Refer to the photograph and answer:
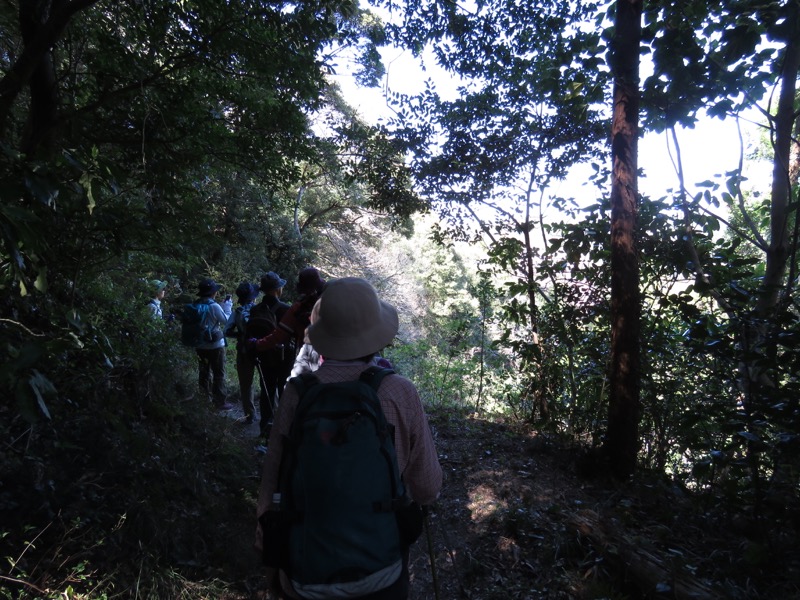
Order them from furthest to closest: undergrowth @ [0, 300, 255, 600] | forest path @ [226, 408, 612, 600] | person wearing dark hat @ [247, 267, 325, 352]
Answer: person wearing dark hat @ [247, 267, 325, 352] < forest path @ [226, 408, 612, 600] < undergrowth @ [0, 300, 255, 600]

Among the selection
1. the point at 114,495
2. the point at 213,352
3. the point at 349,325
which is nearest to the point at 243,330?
the point at 213,352

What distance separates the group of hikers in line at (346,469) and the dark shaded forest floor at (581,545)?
0.59 meters

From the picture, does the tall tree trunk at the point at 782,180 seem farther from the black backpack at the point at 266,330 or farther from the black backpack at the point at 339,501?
the black backpack at the point at 266,330

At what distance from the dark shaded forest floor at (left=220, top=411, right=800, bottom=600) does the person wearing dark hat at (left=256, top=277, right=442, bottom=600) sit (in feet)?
1.49

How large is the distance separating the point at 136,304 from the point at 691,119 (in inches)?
269

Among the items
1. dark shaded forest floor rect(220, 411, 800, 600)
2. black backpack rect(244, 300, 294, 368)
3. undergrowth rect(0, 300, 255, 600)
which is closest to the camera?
undergrowth rect(0, 300, 255, 600)

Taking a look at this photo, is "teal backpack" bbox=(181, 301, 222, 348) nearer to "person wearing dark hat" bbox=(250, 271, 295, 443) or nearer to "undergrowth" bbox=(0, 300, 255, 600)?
"person wearing dark hat" bbox=(250, 271, 295, 443)

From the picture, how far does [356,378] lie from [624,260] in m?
3.83

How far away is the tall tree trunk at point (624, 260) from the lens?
4.57 metres

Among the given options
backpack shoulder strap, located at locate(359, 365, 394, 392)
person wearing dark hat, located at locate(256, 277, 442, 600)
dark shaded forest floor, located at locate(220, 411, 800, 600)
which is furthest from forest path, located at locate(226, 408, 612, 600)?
backpack shoulder strap, located at locate(359, 365, 394, 392)

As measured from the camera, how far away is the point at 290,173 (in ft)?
19.4

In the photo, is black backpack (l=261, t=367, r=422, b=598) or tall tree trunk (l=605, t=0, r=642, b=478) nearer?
black backpack (l=261, t=367, r=422, b=598)

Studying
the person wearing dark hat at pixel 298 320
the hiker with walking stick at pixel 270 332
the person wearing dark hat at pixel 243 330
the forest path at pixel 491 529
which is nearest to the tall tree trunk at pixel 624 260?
the forest path at pixel 491 529

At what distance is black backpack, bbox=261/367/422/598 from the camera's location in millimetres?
1438
